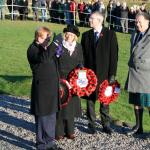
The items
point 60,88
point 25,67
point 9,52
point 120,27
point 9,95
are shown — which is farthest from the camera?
point 120,27

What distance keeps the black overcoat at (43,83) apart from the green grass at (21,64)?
3873 mm

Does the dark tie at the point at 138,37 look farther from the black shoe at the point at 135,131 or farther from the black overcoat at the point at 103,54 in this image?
the black shoe at the point at 135,131

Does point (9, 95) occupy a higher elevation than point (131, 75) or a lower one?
lower

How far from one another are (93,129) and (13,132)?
1.34 metres

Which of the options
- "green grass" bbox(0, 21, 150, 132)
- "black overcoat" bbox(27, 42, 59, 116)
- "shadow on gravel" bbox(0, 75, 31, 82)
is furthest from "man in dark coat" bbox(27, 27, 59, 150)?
"shadow on gravel" bbox(0, 75, 31, 82)

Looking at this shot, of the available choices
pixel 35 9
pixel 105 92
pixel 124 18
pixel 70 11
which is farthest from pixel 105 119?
pixel 35 9

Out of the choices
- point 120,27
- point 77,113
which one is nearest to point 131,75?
point 77,113

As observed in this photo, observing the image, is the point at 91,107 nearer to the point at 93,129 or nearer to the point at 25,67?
the point at 93,129

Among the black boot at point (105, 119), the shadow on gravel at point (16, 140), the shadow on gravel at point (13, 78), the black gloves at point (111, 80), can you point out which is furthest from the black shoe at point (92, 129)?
the shadow on gravel at point (13, 78)

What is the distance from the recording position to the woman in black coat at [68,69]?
8.95 meters

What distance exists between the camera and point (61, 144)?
348 inches

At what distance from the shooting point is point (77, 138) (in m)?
9.19

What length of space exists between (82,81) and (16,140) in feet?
4.64

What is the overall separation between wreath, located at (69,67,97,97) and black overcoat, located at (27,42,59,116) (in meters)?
0.85
